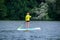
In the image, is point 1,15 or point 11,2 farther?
point 11,2

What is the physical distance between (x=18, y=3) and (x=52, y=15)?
7694mm

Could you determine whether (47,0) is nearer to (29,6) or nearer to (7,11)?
(29,6)

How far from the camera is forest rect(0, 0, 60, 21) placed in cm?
5212

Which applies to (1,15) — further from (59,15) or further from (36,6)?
(59,15)

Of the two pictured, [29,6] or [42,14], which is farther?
[29,6]

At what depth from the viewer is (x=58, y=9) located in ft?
178

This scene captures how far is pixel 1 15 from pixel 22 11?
4596 mm

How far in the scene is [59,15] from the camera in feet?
171

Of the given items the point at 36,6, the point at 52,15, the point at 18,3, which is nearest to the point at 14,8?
the point at 18,3

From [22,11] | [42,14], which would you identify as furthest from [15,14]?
[42,14]

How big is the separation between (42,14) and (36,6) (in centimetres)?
349

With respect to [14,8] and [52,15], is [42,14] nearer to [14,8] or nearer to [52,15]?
[52,15]

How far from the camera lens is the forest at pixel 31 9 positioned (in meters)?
52.1

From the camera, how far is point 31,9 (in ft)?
177
